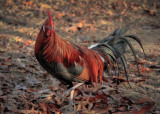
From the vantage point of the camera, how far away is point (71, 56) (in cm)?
315

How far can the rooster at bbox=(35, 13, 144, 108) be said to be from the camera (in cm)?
294

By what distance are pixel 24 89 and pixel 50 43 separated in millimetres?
1341

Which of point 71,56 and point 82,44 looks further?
point 82,44

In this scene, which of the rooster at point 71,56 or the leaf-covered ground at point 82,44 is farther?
the leaf-covered ground at point 82,44

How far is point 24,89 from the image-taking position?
390 cm

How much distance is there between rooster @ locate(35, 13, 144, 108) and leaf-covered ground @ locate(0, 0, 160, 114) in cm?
48

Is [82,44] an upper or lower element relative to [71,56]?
lower

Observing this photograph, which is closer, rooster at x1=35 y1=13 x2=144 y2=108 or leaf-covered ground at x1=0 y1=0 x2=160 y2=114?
rooster at x1=35 y1=13 x2=144 y2=108

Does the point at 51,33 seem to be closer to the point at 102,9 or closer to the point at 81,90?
the point at 81,90

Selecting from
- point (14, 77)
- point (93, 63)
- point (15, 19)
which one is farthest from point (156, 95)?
point (15, 19)

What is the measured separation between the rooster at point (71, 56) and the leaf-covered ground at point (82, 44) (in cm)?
48

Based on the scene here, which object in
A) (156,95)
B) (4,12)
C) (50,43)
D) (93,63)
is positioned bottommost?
(156,95)

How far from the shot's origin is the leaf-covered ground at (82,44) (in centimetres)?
346

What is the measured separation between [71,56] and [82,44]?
130 inches
